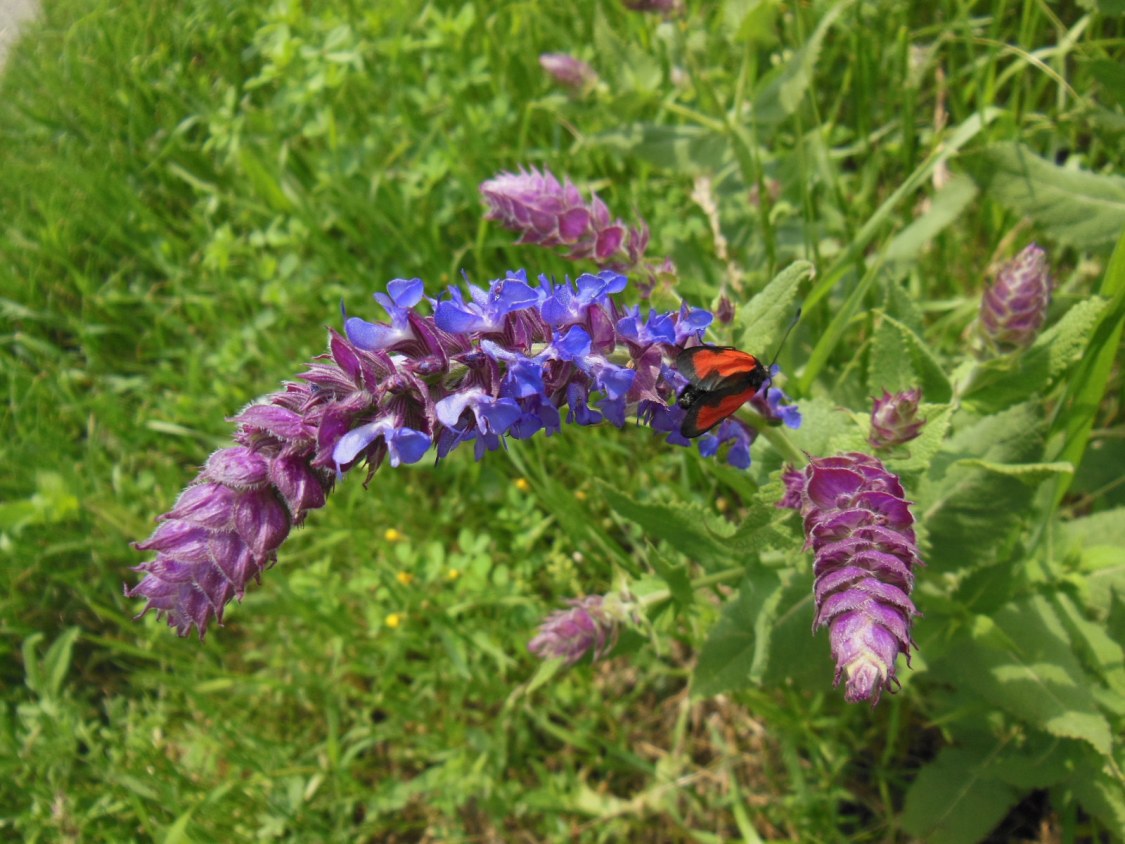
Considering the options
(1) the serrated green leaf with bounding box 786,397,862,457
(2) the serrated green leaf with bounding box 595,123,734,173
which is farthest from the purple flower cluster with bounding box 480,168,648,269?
(2) the serrated green leaf with bounding box 595,123,734,173

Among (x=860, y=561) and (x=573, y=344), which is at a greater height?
(x=573, y=344)

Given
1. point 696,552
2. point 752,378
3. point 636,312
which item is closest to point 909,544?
point 752,378

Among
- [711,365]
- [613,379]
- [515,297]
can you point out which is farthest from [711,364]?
[515,297]

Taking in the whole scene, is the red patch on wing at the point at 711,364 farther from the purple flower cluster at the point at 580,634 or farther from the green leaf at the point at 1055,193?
the green leaf at the point at 1055,193

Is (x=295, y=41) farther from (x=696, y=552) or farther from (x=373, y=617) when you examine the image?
(x=696, y=552)

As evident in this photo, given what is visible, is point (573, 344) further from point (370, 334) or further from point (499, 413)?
point (370, 334)

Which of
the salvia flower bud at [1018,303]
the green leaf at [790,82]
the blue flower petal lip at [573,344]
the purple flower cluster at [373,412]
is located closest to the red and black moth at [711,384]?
the purple flower cluster at [373,412]

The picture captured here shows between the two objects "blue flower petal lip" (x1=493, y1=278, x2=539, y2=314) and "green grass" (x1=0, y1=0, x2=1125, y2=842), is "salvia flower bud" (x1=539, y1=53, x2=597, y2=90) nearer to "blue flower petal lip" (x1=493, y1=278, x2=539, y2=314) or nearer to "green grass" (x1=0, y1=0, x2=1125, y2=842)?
"green grass" (x1=0, y1=0, x2=1125, y2=842)
